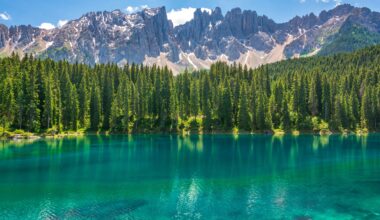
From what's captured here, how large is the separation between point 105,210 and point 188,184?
45.9ft

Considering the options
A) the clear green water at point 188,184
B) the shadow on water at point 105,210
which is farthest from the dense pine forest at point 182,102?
the shadow on water at point 105,210

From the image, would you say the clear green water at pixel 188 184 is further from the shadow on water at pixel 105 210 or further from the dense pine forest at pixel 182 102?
the dense pine forest at pixel 182 102

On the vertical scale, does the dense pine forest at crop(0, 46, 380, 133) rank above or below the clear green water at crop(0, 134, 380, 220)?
above

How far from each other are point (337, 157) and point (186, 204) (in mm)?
45540

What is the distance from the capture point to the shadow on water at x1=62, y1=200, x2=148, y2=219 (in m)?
32.3

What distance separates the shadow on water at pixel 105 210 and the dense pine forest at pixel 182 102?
8254cm

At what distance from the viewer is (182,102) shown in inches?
5369

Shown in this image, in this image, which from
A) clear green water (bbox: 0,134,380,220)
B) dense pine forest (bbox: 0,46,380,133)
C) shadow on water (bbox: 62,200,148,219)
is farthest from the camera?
dense pine forest (bbox: 0,46,380,133)

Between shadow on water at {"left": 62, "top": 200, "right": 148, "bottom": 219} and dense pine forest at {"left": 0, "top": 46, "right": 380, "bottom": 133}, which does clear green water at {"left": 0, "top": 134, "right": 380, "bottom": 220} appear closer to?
shadow on water at {"left": 62, "top": 200, "right": 148, "bottom": 219}

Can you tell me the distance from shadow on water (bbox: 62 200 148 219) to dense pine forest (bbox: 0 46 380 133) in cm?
8254

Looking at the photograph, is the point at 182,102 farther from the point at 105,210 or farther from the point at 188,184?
the point at 105,210

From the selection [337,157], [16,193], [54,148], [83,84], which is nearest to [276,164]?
[337,157]

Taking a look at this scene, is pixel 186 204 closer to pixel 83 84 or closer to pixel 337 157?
pixel 337 157

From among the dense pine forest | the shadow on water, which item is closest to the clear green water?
the shadow on water
